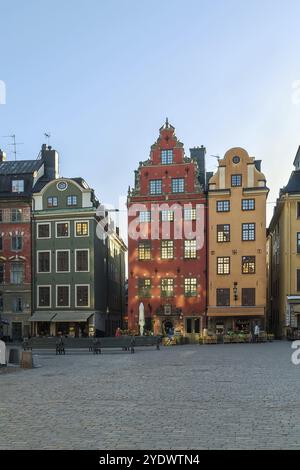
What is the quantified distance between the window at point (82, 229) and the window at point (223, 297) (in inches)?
511

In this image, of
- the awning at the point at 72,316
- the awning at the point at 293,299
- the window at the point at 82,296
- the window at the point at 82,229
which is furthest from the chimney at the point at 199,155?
the awning at the point at 72,316

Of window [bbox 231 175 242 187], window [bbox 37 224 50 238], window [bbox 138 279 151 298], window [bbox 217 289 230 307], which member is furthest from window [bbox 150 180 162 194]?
window [bbox 217 289 230 307]

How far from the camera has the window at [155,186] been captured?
48.9 metres

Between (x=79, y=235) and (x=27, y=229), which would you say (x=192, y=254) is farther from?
(x=27, y=229)

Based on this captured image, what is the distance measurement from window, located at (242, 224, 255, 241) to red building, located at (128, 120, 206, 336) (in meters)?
3.51

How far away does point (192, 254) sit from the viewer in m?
47.9

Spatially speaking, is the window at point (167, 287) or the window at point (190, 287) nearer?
the window at point (190, 287)

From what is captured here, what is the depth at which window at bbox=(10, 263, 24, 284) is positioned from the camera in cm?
5019

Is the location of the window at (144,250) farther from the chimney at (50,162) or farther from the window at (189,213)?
the chimney at (50,162)

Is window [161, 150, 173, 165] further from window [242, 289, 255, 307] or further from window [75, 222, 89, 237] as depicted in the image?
window [242, 289, 255, 307]

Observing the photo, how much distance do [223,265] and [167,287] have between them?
529 centimetres

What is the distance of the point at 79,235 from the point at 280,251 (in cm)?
1898
